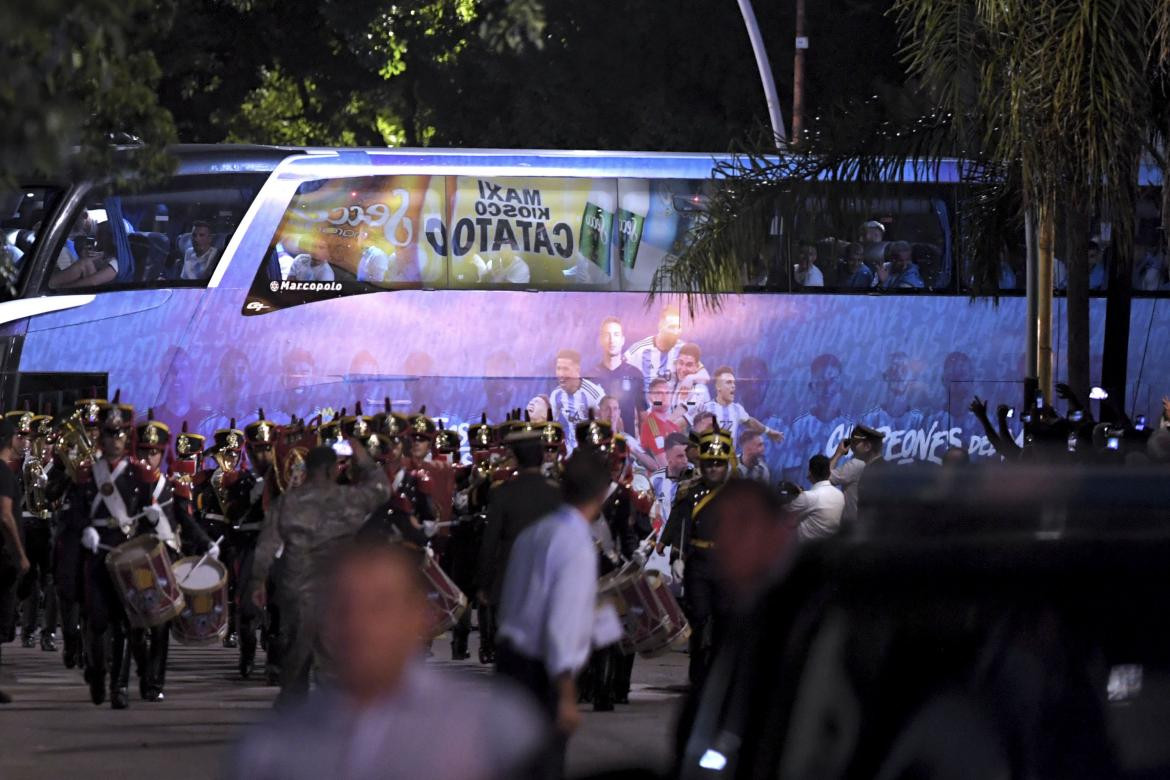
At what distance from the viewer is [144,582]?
13609 mm

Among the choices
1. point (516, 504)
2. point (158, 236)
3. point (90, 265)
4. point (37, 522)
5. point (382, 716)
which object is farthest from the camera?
point (158, 236)

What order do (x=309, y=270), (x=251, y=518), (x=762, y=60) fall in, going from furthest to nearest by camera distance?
1. (x=762, y=60)
2. (x=309, y=270)
3. (x=251, y=518)

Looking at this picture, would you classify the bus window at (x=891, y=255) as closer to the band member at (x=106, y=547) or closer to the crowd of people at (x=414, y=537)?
the crowd of people at (x=414, y=537)

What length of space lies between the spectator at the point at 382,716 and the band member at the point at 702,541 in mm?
9024

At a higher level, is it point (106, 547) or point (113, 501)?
point (113, 501)

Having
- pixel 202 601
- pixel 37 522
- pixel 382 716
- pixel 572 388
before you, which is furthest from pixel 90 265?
pixel 382 716

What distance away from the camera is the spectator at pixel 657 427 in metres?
22.8

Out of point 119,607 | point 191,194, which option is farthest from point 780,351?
A: point 119,607

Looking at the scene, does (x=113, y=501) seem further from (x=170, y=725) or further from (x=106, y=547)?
(x=170, y=725)

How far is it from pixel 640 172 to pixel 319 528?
40.7 feet

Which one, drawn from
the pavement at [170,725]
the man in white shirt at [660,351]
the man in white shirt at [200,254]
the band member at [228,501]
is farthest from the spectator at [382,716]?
the man in white shirt at [660,351]

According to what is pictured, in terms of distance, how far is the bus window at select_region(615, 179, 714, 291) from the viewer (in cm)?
2316

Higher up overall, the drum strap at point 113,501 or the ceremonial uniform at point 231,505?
the drum strap at point 113,501

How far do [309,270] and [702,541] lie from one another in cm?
983
